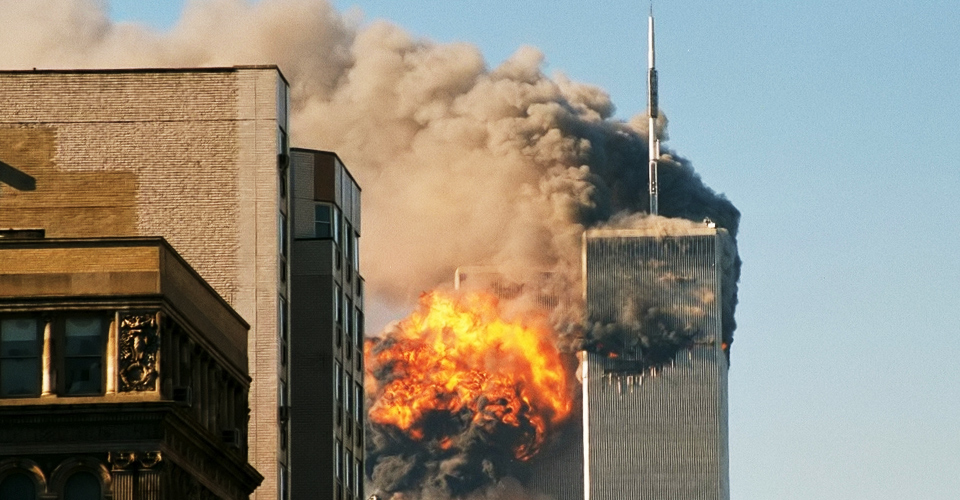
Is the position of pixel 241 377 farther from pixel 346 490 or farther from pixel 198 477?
pixel 346 490

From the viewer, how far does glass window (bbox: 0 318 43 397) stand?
56781 millimetres

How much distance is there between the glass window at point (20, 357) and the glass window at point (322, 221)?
3169 cm

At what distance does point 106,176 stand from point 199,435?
73.0 feet

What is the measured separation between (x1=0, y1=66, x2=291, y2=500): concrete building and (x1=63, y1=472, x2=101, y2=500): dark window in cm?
2148

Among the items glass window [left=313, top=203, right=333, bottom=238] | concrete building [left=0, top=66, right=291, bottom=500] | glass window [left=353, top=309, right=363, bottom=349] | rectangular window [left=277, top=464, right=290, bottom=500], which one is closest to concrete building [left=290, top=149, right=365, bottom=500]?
glass window [left=313, top=203, right=333, bottom=238]

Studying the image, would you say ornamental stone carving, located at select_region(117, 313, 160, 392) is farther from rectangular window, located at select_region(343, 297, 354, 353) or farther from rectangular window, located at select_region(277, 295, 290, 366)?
rectangular window, located at select_region(343, 297, 354, 353)

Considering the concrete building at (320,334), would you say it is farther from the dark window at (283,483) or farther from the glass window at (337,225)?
the dark window at (283,483)

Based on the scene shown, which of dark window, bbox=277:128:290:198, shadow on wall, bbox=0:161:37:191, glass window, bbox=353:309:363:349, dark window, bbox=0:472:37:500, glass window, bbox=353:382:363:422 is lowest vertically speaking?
dark window, bbox=0:472:37:500

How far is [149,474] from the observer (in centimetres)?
5597

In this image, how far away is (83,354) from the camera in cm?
5700

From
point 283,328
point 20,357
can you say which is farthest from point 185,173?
point 20,357

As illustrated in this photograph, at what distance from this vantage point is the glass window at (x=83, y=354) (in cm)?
5681

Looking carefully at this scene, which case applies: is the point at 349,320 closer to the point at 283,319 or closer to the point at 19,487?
the point at 283,319

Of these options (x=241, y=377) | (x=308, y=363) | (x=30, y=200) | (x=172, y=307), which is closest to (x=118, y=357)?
(x=172, y=307)
